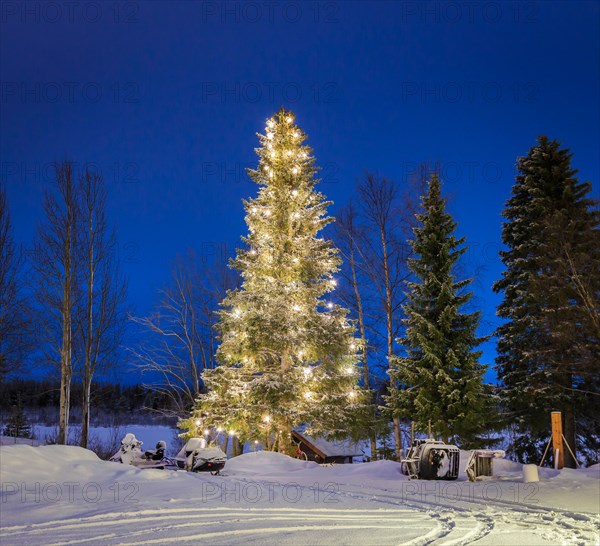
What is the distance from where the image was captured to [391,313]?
2131cm

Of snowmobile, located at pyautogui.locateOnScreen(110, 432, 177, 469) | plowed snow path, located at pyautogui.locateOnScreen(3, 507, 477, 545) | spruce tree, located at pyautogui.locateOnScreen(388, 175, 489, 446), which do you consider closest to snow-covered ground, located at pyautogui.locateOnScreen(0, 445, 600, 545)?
plowed snow path, located at pyautogui.locateOnScreen(3, 507, 477, 545)

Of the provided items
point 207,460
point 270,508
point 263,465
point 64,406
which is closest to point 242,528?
point 270,508

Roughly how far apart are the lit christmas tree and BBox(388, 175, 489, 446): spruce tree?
6.39ft

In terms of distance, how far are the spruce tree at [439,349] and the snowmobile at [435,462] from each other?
290 centimetres

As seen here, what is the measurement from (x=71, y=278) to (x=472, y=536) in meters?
19.6

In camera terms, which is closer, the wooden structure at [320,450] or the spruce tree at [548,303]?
the spruce tree at [548,303]

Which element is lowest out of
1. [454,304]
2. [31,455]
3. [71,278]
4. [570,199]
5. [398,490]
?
[398,490]

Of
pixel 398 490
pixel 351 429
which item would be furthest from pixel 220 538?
pixel 351 429

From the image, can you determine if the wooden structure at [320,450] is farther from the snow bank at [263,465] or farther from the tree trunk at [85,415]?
the snow bank at [263,465]

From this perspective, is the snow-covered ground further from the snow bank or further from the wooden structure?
the wooden structure

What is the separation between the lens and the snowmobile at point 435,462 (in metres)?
13.6

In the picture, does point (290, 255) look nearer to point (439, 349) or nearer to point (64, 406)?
point (439, 349)

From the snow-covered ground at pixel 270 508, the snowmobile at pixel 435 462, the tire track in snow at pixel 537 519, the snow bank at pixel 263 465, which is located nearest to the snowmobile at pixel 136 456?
the snow bank at pixel 263 465

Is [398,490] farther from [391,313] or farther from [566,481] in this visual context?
[391,313]
